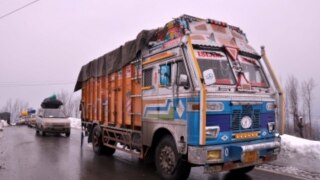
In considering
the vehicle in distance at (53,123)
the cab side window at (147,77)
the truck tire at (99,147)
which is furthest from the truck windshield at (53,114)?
the cab side window at (147,77)

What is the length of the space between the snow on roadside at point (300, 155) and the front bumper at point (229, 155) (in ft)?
9.41

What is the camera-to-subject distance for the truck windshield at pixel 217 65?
23.5ft

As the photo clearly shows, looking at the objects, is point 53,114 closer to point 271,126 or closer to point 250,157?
point 271,126

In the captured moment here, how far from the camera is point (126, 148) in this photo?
10070mm

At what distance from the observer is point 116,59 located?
10781mm

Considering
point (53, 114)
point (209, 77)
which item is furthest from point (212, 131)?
point (53, 114)

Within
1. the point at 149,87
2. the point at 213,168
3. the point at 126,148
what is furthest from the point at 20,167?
the point at 213,168

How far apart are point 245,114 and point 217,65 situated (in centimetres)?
114

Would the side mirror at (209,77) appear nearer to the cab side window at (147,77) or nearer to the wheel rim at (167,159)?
the wheel rim at (167,159)

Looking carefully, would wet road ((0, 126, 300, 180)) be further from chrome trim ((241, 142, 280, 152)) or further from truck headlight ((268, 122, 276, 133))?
truck headlight ((268, 122, 276, 133))

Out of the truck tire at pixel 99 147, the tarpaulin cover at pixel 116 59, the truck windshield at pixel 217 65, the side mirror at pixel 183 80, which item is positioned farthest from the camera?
the truck tire at pixel 99 147

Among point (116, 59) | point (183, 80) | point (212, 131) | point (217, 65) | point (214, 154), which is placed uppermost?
point (116, 59)

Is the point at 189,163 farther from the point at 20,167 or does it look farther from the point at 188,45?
the point at 20,167

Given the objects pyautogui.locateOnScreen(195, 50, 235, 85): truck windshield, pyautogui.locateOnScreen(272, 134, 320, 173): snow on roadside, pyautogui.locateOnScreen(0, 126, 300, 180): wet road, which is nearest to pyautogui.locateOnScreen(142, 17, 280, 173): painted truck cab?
pyautogui.locateOnScreen(195, 50, 235, 85): truck windshield
